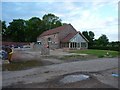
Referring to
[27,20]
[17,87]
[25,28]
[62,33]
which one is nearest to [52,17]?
[27,20]

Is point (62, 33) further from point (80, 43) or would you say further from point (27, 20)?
point (27, 20)

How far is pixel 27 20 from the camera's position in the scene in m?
91.4

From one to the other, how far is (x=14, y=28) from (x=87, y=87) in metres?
75.8

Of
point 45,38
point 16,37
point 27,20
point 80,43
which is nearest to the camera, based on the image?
point 80,43

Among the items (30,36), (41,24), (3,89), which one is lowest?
(3,89)

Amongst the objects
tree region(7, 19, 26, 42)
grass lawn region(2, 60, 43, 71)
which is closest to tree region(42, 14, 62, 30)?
tree region(7, 19, 26, 42)

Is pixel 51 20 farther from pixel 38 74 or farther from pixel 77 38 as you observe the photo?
pixel 38 74

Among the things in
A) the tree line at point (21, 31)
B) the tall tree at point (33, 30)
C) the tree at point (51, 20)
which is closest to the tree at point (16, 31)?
the tree line at point (21, 31)

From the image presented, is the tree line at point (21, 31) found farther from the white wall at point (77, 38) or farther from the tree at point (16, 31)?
the white wall at point (77, 38)

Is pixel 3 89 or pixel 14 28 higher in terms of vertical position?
pixel 14 28

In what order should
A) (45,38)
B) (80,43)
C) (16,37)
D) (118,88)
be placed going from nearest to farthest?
(118,88)
(80,43)
(45,38)
(16,37)

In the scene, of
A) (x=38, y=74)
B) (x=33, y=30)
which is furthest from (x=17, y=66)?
(x=33, y=30)

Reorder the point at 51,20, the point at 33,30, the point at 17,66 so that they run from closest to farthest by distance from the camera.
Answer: the point at 17,66 → the point at 33,30 → the point at 51,20

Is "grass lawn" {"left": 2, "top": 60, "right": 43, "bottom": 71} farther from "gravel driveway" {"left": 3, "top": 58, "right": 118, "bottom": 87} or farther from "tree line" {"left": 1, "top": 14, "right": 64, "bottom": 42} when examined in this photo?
"tree line" {"left": 1, "top": 14, "right": 64, "bottom": 42}
